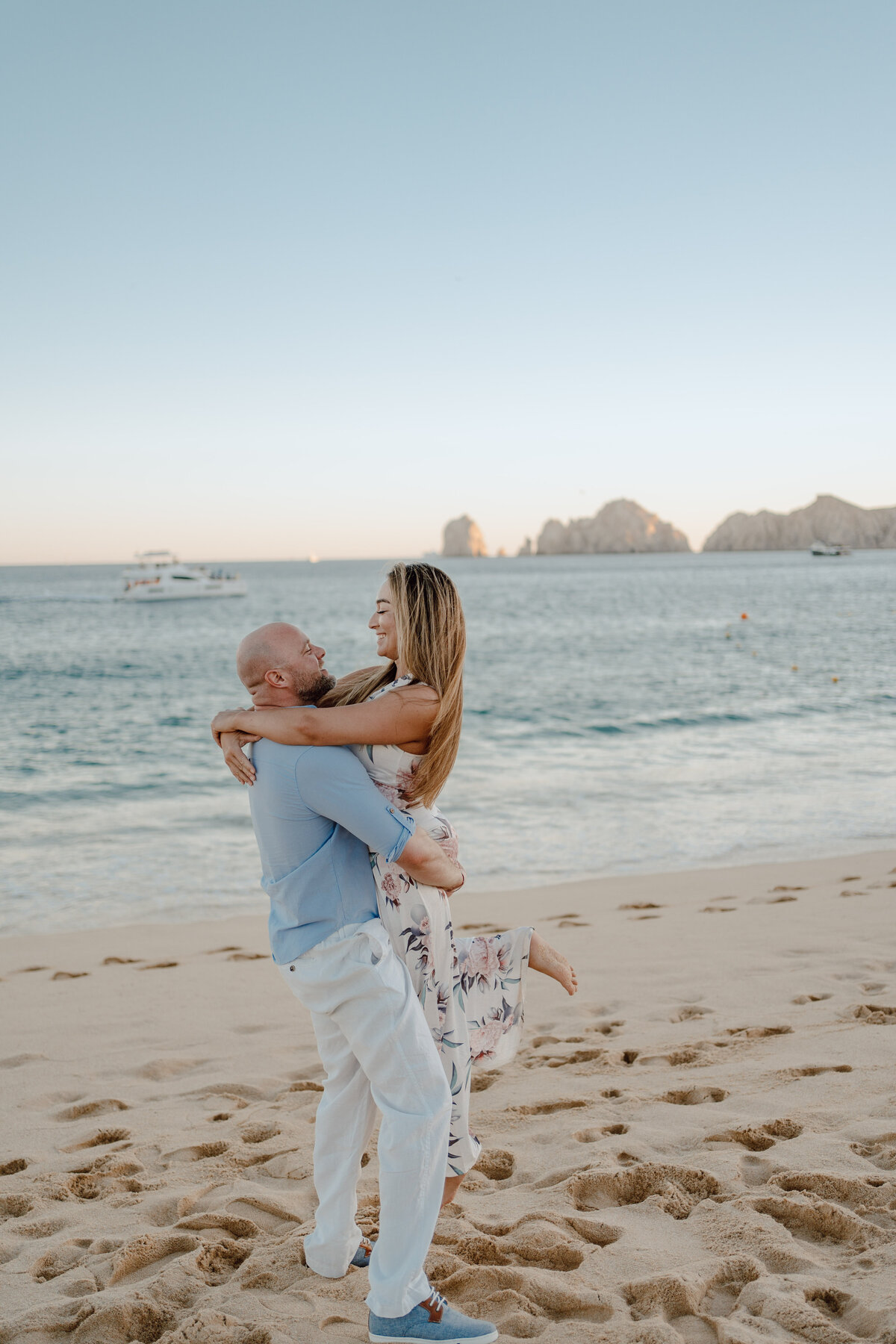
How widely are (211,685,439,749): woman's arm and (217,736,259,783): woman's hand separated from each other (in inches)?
1.9

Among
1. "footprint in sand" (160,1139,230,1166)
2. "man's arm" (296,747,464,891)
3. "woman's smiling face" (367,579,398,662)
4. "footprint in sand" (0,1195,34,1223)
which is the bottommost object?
"footprint in sand" (160,1139,230,1166)

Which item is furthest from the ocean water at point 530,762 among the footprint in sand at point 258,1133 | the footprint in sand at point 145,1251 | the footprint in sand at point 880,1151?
the footprint in sand at point 880,1151

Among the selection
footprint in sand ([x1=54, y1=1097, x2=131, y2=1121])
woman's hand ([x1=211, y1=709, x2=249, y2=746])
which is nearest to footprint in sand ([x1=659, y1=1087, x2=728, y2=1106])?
footprint in sand ([x1=54, y1=1097, x2=131, y2=1121])

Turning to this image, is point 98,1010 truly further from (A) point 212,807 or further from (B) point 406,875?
(A) point 212,807

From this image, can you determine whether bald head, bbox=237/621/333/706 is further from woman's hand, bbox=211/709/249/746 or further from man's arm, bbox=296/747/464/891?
man's arm, bbox=296/747/464/891

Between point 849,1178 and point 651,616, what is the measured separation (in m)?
45.5

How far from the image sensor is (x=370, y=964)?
2.21 meters

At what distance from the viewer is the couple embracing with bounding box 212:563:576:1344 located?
2209 millimetres

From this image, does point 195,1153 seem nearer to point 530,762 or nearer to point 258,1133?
point 258,1133

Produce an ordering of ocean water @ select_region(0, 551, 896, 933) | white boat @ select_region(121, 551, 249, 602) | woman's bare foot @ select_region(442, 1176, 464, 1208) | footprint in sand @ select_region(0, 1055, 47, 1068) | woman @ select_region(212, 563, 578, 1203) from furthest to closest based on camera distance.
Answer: white boat @ select_region(121, 551, 249, 602) → ocean water @ select_region(0, 551, 896, 933) → footprint in sand @ select_region(0, 1055, 47, 1068) → woman's bare foot @ select_region(442, 1176, 464, 1208) → woman @ select_region(212, 563, 578, 1203)

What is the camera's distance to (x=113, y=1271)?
100 inches

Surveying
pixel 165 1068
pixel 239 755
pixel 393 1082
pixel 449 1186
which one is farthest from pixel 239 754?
pixel 165 1068

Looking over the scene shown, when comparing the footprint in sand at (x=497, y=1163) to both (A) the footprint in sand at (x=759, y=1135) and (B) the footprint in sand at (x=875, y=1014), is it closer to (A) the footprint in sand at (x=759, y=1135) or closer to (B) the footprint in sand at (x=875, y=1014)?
(A) the footprint in sand at (x=759, y=1135)

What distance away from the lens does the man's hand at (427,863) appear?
2205mm
